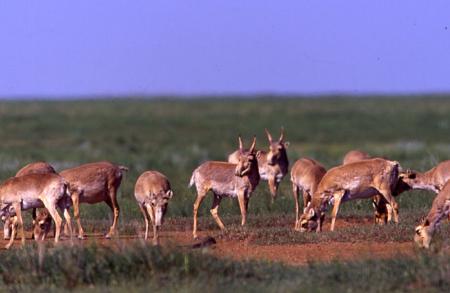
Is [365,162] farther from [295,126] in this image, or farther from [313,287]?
[295,126]

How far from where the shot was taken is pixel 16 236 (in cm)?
2053

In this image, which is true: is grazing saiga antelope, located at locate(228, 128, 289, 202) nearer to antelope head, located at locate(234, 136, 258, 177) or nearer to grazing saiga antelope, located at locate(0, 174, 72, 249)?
antelope head, located at locate(234, 136, 258, 177)

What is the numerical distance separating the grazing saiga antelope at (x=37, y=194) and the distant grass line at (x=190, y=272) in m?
3.53

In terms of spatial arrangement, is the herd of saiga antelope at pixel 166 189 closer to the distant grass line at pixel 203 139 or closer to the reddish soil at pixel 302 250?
the reddish soil at pixel 302 250

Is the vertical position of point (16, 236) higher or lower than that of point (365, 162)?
lower

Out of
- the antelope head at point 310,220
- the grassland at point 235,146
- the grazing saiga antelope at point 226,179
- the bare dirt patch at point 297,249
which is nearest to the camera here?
the grassland at point 235,146

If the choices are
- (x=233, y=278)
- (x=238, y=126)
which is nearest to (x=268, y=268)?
(x=233, y=278)

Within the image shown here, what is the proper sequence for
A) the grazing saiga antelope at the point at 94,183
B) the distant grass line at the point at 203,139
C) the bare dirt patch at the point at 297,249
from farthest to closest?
the distant grass line at the point at 203,139, the grazing saiga antelope at the point at 94,183, the bare dirt patch at the point at 297,249

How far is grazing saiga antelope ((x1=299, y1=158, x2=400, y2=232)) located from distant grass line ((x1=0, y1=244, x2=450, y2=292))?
17.0 ft

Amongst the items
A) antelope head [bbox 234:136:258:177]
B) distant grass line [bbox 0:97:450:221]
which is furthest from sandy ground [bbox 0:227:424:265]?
distant grass line [bbox 0:97:450:221]

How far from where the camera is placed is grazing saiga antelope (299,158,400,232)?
1988 centimetres

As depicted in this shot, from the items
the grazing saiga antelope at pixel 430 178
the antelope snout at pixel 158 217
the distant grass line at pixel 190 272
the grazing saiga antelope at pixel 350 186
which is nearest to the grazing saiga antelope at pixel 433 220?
the distant grass line at pixel 190 272

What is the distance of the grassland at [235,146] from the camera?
14.1 meters

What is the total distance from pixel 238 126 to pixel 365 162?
203ft
